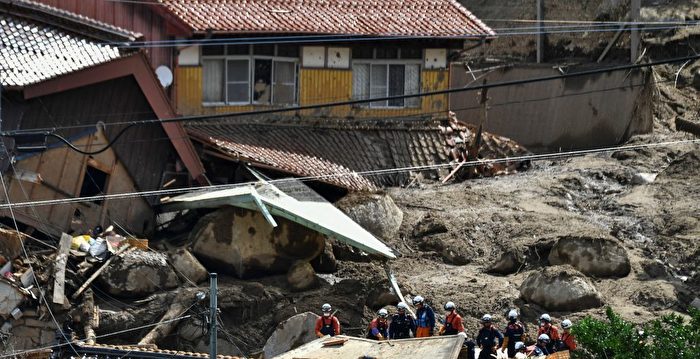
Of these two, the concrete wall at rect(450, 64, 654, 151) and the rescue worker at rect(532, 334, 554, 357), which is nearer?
the rescue worker at rect(532, 334, 554, 357)

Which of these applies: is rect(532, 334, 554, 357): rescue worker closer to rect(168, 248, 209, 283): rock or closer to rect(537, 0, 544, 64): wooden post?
rect(168, 248, 209, 283): rock

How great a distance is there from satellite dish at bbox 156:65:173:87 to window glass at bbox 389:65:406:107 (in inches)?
250

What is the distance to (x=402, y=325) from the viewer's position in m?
35.4

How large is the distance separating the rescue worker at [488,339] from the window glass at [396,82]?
14.3 metres

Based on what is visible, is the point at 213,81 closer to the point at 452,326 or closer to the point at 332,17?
the point at 332,17

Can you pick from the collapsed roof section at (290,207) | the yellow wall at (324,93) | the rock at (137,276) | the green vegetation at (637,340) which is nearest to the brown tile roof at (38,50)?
the collapsed roof section at (290,207)

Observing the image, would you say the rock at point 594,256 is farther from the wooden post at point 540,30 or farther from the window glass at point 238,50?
the wooden post at point 540,30

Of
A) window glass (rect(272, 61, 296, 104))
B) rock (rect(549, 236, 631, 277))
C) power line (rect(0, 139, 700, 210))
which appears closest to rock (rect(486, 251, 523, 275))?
rock (rect(549, 236, 631, 277))

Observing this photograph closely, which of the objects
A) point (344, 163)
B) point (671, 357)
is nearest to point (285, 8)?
point (344, 163)

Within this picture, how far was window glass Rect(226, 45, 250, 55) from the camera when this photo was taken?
45.6 metres

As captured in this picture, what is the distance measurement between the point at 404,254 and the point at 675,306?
20.7 feet

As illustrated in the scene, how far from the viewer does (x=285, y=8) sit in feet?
153

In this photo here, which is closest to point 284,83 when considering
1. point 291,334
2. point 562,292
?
point 291,334

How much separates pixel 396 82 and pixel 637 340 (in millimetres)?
17501
